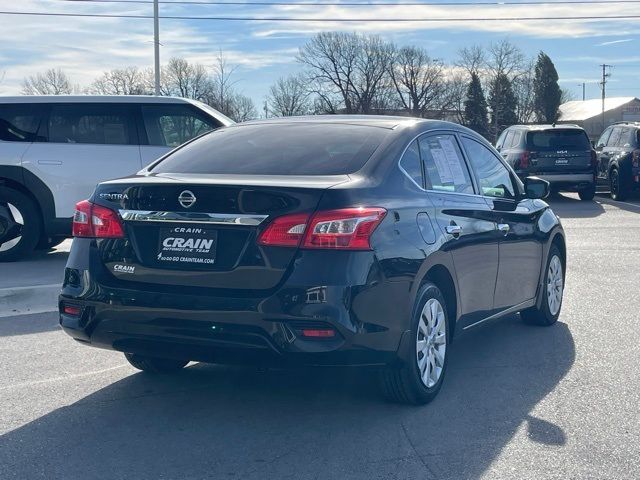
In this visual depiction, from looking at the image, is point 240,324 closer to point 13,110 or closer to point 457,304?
point 457,304

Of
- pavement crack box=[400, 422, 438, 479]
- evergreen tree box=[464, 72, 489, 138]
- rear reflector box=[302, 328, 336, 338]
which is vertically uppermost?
evergreen tree box=[464, 72, 489, 138]

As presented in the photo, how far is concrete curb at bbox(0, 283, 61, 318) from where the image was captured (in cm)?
780

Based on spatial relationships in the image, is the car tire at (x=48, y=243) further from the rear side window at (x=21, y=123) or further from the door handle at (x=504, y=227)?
the door handle at (x=504, y=227)

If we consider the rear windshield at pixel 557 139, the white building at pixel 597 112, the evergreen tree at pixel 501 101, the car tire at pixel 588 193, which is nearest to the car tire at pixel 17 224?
the rear windshield at pixel 557 139

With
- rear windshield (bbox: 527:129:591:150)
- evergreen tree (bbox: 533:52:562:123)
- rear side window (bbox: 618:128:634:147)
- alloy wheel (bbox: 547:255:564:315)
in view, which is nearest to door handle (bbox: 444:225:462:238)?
alloy wheel (bbox: 547:255:564:315)

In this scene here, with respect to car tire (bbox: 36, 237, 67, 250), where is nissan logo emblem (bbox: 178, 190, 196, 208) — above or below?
above

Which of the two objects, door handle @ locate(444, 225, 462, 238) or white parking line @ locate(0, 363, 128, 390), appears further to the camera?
white parking line @ locate(0, 363, 128, 390)

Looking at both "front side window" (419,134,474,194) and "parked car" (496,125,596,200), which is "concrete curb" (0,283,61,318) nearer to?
"front side window" (419,134,474,194)

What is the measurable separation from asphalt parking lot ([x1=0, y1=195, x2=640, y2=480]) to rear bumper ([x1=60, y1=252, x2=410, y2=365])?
417 mm

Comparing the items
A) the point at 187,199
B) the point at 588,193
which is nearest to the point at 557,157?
the point at 588,193

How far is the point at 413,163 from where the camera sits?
5.20 m

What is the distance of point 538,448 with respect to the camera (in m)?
4.37

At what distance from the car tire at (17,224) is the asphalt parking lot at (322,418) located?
4.15 meters

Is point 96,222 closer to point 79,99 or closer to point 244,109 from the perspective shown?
point 79,99
